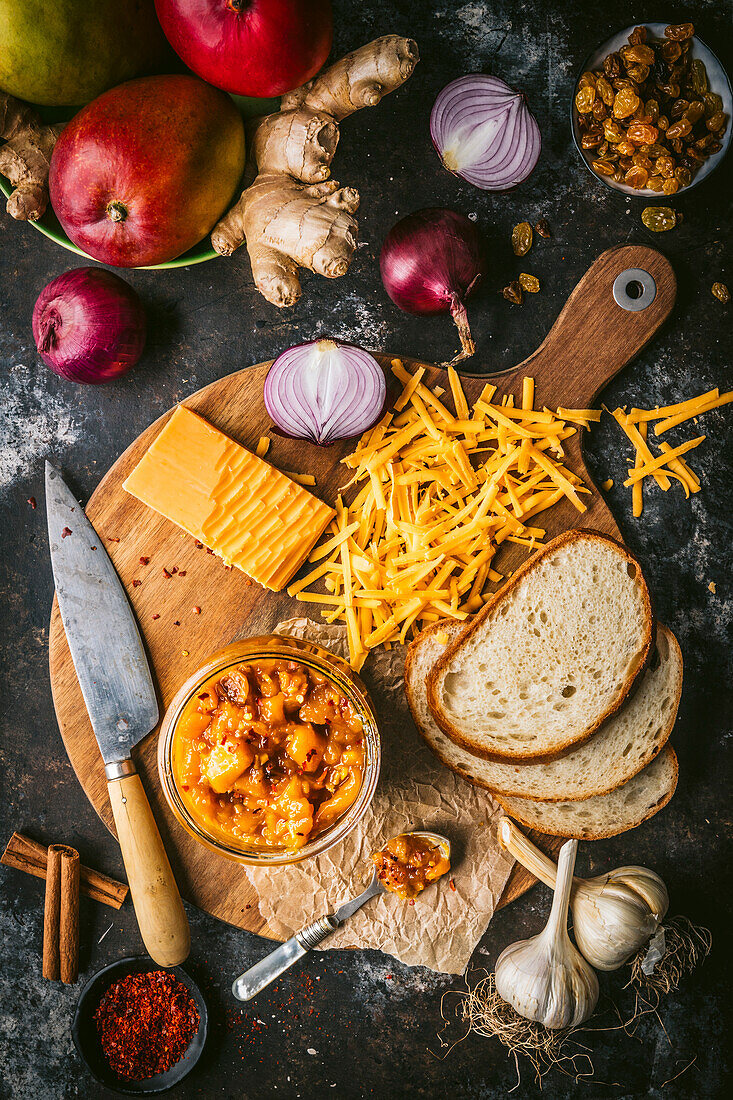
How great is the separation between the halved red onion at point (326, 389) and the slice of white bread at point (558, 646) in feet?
2.50

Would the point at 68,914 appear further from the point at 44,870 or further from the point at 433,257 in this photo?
the point at 433,257

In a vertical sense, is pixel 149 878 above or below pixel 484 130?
below

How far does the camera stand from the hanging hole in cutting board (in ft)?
8.43

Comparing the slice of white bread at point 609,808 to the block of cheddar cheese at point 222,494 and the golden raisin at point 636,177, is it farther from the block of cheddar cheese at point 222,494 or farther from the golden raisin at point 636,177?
the golden raisin at point 636,177

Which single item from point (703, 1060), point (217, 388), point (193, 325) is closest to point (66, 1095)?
point (703, 1060)

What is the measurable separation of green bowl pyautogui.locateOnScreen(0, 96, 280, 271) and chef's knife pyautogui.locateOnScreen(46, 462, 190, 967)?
0.89 meters

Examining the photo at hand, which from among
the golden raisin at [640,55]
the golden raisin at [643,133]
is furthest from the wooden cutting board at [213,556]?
the golden raisin at [640,55]

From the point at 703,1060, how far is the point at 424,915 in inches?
48.8

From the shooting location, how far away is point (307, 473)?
262 centimetres

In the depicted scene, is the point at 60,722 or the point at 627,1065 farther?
the point at 627,1065

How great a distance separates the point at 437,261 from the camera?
244 centimetres

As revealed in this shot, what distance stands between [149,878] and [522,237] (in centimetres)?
258

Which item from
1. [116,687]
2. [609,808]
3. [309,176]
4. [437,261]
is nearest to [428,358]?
[437,261]

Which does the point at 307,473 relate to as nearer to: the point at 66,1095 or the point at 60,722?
the point at 60,722
